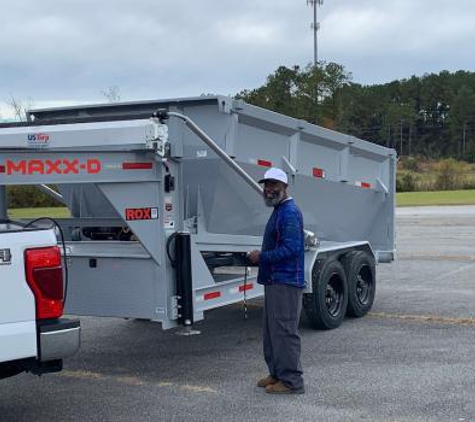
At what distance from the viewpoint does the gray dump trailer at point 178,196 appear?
6656mm

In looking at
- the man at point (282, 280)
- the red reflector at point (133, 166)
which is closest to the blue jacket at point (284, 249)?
the man at point (282, 280)

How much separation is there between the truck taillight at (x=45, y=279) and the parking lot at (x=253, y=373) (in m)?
1.37

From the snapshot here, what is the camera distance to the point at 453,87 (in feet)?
459

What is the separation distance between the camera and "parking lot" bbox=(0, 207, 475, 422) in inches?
238

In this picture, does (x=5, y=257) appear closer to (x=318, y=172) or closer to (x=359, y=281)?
(x=318, y=172)

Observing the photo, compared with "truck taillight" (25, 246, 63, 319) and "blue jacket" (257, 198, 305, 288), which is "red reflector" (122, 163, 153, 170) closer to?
"blue jacket" (257, 198, 305, 288)

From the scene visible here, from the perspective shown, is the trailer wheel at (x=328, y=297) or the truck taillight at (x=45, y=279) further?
the trailer wheel at (x=328, y=297)

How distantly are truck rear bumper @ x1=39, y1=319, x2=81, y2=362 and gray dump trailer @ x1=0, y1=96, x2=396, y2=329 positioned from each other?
1.72m

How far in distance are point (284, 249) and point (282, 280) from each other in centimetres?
27

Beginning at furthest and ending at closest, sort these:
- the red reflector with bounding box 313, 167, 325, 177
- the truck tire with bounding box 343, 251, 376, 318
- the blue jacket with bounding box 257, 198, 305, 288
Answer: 1. the truck tire with bounding box 343, 251, 376, 318
2. the red reflector with bounding box 313, 167, 325, 177
3. the blue jacket with bounding box 257, 198, 305, 288

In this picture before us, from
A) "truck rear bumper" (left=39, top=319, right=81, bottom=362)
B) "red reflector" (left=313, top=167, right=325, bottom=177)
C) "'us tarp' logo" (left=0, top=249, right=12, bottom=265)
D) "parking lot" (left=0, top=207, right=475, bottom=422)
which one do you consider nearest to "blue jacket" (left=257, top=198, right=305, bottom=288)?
"parking lot" (left=0, top=207, right=475, bottom=422)

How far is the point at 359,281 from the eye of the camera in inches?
391

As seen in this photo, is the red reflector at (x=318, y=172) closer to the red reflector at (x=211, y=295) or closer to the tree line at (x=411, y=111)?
the red reflector at (x=211, y=295)

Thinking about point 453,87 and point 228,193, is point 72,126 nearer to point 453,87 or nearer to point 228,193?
point 228,193
